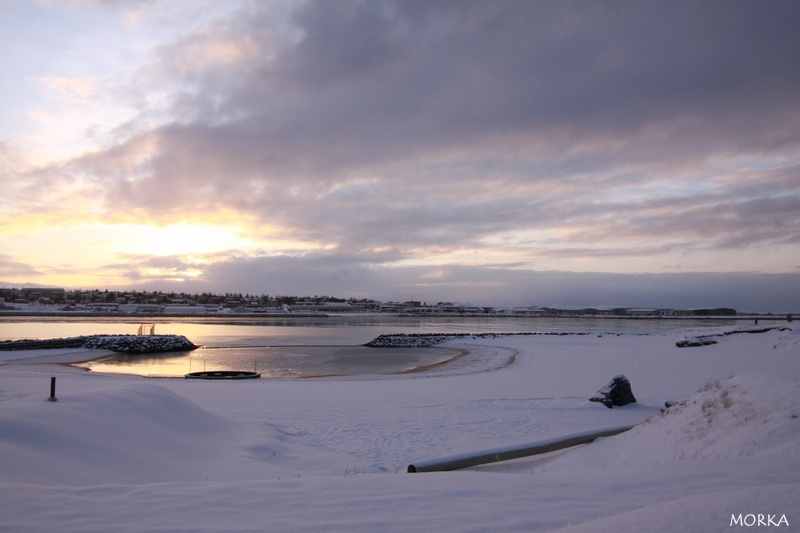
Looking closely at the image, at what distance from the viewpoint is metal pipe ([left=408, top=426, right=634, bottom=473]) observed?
7.38m

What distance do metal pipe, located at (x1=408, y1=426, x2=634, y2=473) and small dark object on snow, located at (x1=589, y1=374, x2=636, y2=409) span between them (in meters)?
3.11

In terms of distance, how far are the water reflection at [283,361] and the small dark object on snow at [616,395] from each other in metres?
13.5

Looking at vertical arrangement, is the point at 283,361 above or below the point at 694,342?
below

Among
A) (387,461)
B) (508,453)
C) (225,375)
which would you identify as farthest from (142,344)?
(508,453)

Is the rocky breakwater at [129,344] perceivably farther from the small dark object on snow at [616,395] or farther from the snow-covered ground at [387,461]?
the small dark object on snow at [616,395]

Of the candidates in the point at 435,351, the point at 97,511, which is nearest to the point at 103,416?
the point at 97,511

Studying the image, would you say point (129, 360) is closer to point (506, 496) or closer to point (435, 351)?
point (435, 351)

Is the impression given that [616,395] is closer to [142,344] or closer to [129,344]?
[142,344]

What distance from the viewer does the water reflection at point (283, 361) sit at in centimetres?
2612

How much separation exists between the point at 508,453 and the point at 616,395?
627 centimetres

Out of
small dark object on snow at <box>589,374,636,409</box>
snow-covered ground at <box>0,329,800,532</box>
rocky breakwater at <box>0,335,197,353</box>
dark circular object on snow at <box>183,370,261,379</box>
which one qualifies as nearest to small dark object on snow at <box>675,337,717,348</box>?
snow-covered ground at <box>0,329,800,532</box>

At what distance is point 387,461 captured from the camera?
28.7 ft

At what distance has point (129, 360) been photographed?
109 feet

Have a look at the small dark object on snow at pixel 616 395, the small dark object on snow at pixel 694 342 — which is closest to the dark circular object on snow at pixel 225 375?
the small dark object on snow at pixel 616 395
